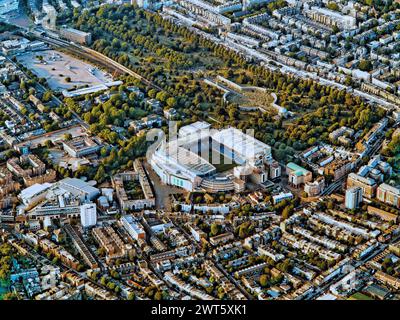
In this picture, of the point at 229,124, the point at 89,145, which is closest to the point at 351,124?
the point at 229,124

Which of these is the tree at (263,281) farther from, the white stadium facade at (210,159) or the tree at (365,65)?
the tree at (365,65)

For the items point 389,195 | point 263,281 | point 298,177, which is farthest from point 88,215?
point 389,195

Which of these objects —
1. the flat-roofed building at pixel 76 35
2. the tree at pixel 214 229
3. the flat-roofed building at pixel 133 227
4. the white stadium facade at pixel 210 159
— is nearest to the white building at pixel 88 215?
the flat-roofed building at pixel 133 227

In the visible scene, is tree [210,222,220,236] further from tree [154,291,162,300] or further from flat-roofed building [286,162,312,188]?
flat-roofed building [286,162,312,188]

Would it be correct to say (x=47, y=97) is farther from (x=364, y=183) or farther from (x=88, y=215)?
(x=364, y=183)

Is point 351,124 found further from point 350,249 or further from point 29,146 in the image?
point 29,146
